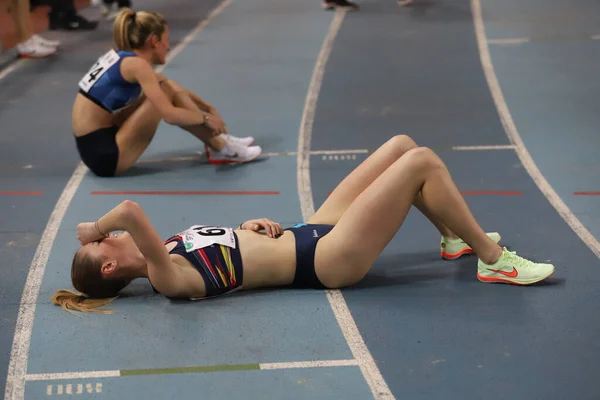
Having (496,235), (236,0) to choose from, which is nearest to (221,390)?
(496,235)

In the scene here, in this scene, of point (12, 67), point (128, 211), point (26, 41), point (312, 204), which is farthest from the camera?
point (26, 41)

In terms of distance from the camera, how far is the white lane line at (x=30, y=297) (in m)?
3.50

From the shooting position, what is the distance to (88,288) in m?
4.01

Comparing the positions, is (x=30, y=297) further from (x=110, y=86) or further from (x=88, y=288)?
(x=110, y=86)

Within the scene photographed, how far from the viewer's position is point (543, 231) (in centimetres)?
486

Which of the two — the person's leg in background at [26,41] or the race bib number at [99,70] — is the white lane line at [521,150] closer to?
the race bib number at [99,70]

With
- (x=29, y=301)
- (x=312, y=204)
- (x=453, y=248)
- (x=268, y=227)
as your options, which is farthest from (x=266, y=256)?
(x=312, y=204)

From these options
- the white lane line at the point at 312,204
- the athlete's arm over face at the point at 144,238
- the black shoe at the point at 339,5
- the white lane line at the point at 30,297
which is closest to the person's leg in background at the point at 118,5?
the black shoe at the point at 339,5

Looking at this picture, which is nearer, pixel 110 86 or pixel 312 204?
pixel 312 204

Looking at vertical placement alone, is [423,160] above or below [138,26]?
below

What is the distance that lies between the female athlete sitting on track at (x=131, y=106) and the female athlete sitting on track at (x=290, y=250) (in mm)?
1934

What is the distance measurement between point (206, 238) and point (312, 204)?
1.47 metres

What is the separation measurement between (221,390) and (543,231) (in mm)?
2367

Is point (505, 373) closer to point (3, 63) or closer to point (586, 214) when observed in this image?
point (586, 214)
